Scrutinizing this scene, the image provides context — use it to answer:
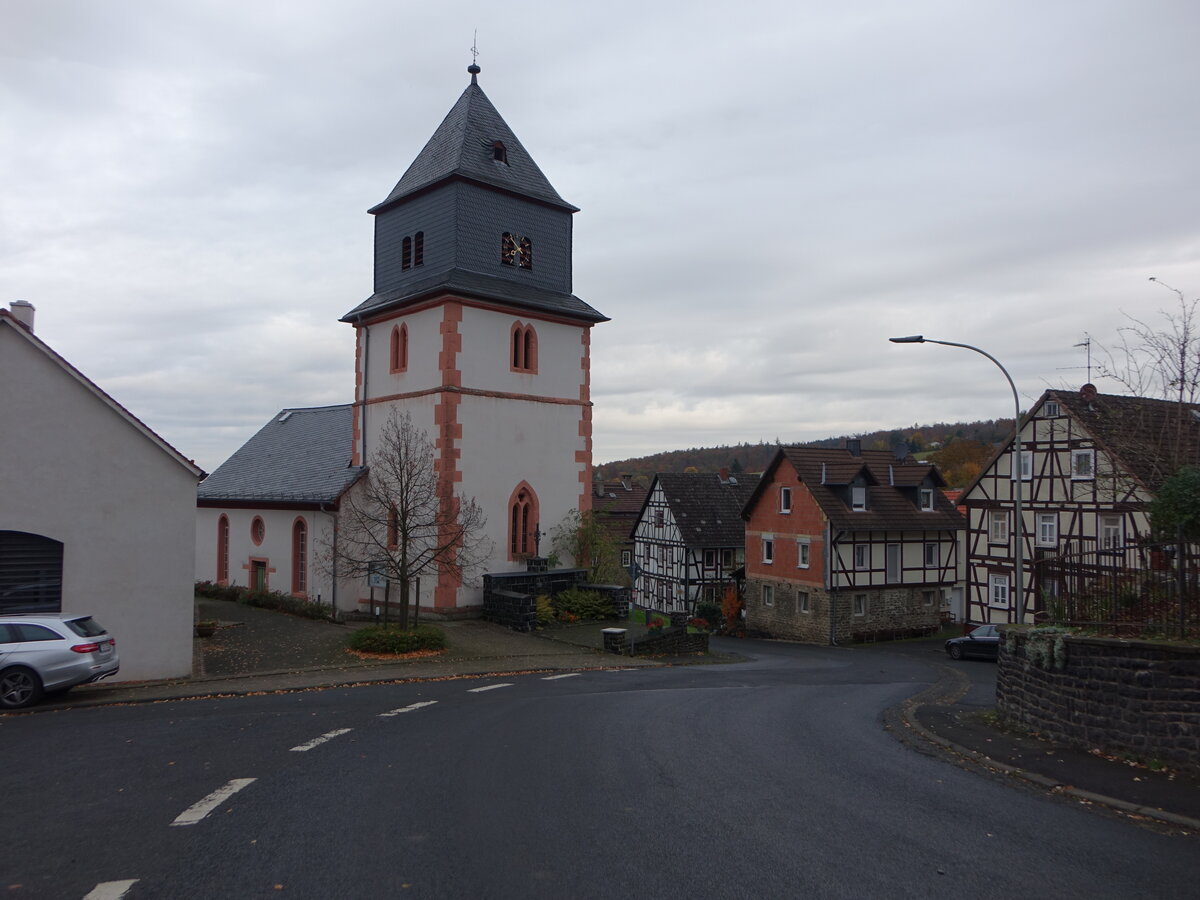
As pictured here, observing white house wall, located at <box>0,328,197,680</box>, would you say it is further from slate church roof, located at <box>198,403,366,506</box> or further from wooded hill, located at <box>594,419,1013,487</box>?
wooded hill, located at <box>594,419,1013,487</box>

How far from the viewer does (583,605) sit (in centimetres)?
2784

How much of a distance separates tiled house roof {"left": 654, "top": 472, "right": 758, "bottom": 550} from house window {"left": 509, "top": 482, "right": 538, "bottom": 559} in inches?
831

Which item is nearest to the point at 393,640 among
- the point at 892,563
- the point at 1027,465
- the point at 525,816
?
the point at 525,816

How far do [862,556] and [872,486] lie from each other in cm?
373

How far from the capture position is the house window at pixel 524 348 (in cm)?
2853

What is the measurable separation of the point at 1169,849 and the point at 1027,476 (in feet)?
111

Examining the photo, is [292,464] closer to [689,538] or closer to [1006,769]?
[689,538]

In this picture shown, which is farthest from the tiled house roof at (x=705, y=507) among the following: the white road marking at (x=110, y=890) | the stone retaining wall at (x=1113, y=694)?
the white road marking at (x=110, y=890)

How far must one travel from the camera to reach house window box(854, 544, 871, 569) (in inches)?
1598

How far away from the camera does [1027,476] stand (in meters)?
37.7

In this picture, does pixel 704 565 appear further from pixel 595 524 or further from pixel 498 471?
pixel 498 471

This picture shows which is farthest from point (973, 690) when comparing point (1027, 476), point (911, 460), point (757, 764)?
point (911, 460)

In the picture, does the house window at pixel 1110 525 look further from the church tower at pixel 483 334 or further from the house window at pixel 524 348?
the house window at pixel 524 348

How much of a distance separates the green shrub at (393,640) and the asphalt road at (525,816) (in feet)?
26.2
